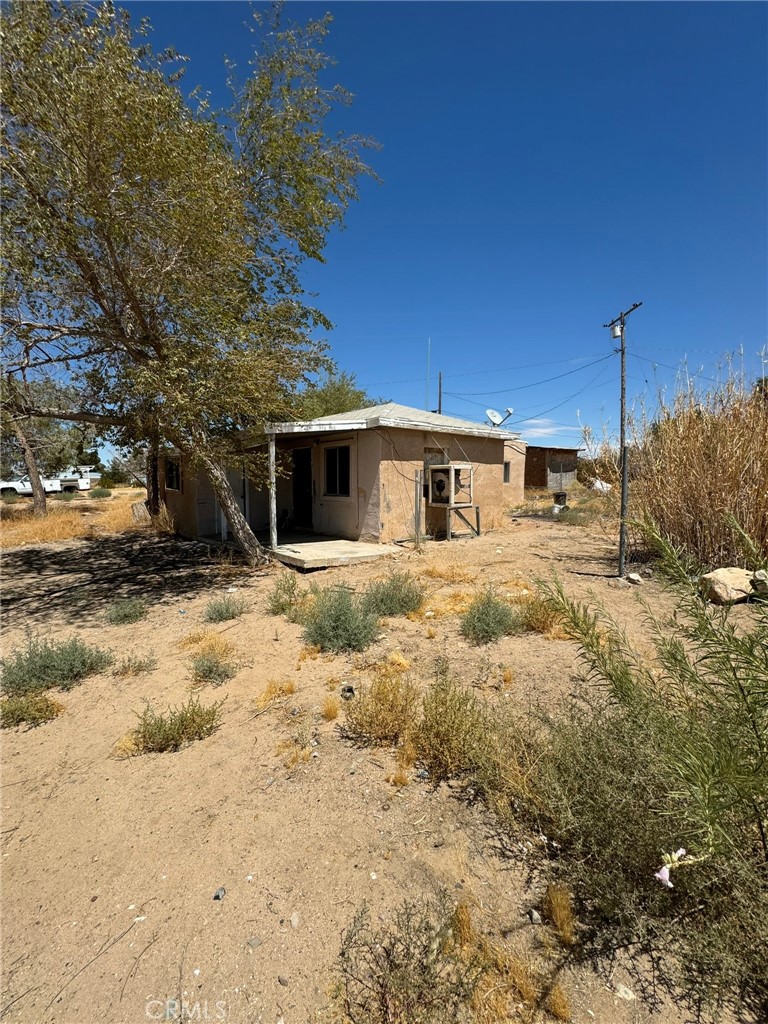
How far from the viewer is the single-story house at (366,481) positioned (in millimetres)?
9977

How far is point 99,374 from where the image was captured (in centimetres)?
808

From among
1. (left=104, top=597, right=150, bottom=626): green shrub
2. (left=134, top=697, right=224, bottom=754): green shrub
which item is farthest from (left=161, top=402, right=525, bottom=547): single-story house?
(left=134, top=697, right=224, bottom=754): green shrub

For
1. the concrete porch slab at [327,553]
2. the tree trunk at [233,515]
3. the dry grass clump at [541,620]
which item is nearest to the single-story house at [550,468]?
the concrete porch slab at [327,553]

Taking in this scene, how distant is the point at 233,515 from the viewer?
8.52 metres

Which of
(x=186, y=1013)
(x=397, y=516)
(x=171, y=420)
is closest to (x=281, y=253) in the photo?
(x=171, y=420)

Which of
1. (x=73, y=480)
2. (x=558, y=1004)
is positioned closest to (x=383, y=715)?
(x=558, y=1004)

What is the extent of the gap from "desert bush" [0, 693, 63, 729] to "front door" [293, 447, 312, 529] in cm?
909

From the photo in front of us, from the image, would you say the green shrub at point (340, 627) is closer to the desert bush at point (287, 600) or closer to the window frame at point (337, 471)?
the desert bush at point (287, 600)

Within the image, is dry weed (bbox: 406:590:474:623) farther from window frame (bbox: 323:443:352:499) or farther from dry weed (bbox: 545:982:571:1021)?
window frame (bbox: 323:443:352:499)

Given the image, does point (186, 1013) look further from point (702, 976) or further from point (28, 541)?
point (28, 541)

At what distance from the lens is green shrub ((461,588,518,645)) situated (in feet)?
15.6

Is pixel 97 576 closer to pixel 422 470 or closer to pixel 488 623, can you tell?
pixel 422 470

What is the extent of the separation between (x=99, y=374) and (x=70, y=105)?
378 cm

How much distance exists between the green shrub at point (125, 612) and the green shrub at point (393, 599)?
309 cm
